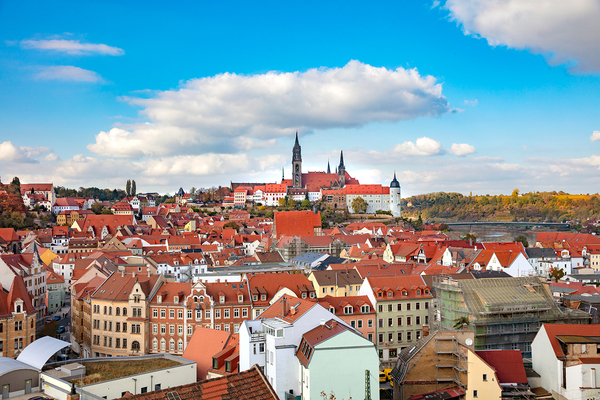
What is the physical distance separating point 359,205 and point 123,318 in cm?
13957

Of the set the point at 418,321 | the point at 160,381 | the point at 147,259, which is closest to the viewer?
the point at 160,381

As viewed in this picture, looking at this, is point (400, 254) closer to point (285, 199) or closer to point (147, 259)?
point (147, 259)

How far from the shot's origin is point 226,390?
1540 cm

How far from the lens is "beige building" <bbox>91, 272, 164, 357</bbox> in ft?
142

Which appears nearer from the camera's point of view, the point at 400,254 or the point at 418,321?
the point at 418,321

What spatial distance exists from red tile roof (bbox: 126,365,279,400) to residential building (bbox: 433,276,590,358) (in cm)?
2354

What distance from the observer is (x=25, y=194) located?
494 ft

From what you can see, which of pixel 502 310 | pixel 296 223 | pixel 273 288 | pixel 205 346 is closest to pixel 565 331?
pixel 502 310

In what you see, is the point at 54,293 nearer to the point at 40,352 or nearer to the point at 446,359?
the point at 40,352

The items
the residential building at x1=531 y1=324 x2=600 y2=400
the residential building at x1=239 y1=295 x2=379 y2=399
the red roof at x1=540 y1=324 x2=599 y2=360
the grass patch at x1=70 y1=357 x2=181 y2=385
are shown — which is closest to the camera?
the residential building at x1=239 y1=295 x2=379 y2=399

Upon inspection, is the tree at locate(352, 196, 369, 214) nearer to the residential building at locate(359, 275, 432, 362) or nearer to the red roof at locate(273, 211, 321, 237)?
the red roof at locate(273, 211, 321, 237)

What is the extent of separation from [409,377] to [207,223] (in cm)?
11904

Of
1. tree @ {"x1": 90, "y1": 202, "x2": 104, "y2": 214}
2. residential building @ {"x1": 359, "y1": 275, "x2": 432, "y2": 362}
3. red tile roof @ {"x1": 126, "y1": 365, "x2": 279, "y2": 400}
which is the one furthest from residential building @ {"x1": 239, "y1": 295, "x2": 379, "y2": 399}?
tree @ {"x1": 90, "y1": 202, "x2": 104, "y2": 214}

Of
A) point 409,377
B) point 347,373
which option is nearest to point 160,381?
point 347,373
